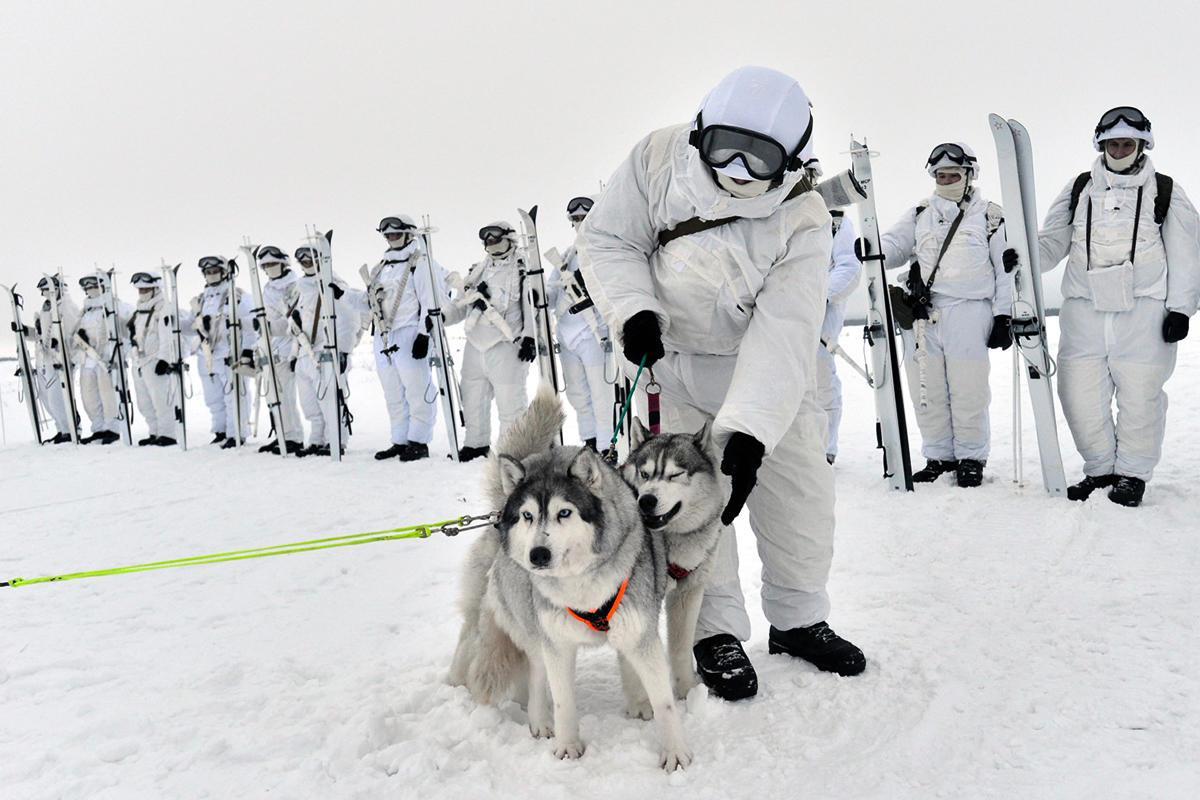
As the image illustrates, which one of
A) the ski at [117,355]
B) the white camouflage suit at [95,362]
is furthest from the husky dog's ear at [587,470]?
the white camouflage suit at [95,362]

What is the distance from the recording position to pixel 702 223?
9.00 feet

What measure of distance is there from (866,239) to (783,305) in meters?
3.98

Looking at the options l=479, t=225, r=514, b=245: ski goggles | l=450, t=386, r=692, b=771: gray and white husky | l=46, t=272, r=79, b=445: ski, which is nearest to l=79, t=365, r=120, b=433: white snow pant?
l=46, t=272, r=79, b=445: ski

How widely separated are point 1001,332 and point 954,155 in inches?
58.9

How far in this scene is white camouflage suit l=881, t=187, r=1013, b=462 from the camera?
6344mm

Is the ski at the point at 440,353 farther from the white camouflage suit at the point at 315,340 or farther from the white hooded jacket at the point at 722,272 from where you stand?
the white hooded jacket at the point at 722,272

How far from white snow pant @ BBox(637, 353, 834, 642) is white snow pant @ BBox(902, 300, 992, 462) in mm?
3917

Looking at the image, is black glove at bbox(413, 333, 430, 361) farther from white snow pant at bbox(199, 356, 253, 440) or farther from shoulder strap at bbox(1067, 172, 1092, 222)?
shoulder strap at bbox(1067, 172, 1092, 222)

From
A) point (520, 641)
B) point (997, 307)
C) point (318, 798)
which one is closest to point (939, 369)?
point (997, 307)

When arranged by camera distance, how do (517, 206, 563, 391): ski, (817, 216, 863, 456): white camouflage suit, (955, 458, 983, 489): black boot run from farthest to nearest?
(517, 206, 563, 391): ski < (817, 216, 863, 456): white camouflage suit < (955, 458, 983, 489): black boot

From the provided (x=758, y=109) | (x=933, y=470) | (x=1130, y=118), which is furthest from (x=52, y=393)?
(x=1130, y=118)

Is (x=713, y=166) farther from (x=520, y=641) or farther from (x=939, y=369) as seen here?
(x=939, y=369)

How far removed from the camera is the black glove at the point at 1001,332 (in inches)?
241

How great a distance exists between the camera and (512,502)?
7.52 feet
